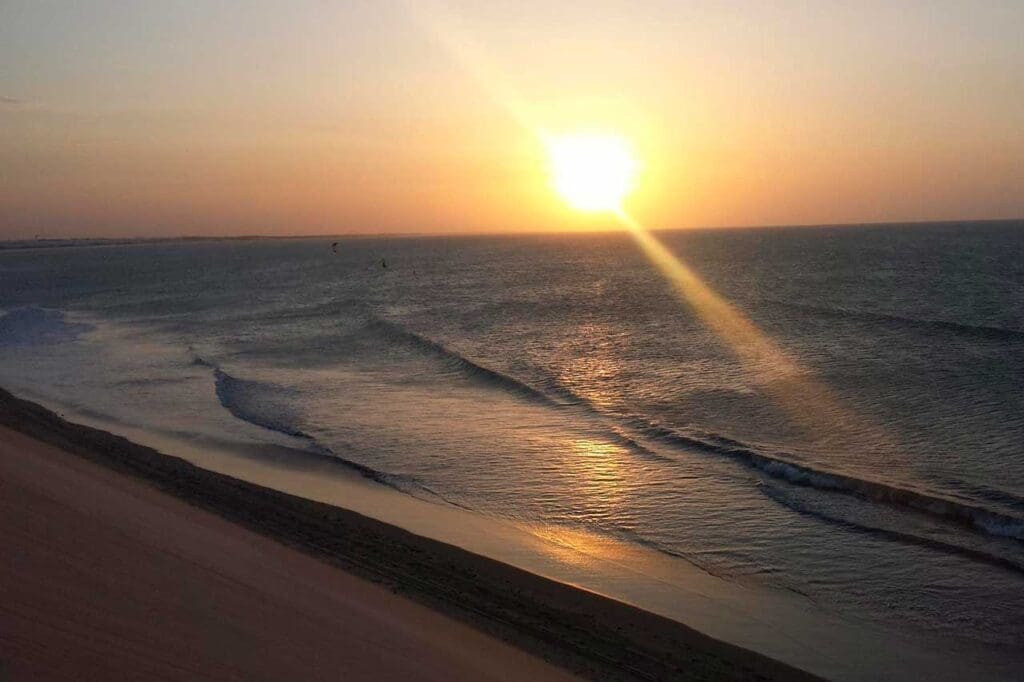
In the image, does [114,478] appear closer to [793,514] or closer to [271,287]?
[793,514]

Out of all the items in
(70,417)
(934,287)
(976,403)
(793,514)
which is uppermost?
(934,287)

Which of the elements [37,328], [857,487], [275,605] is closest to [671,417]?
[857,487]

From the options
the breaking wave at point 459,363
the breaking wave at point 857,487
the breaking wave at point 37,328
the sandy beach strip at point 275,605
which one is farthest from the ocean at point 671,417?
the sandy beach strip at point 275,605

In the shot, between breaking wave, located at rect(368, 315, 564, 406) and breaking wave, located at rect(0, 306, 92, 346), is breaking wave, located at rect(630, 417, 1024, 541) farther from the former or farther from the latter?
breaking wave, located at rect(0, 306, 92, 346)

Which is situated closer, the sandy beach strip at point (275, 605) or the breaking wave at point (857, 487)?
the sandy beach strip at point (275, 605)

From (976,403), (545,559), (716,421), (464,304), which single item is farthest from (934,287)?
(545,559)

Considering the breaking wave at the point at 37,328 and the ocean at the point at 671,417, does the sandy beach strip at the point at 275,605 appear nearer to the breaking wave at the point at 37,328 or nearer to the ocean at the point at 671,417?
the ocean at the point at 671,417

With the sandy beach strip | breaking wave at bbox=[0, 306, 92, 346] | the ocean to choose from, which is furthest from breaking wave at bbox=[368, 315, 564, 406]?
breaking wave at bbox=[0, 306, 92, 346]
